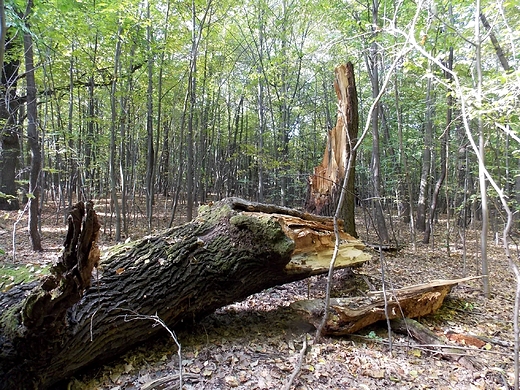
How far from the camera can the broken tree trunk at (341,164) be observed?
5520 millimetres

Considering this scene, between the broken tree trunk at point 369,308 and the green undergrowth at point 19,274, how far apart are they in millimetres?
2990

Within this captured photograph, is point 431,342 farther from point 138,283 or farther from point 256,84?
point 256,84

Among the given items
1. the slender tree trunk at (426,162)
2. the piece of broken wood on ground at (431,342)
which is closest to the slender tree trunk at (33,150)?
the piece of broken wood on ground at (431,342)

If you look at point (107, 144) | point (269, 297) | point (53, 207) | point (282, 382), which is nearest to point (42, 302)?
point (282, 382)

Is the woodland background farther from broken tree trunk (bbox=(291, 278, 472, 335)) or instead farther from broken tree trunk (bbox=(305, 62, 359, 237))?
broken tree trunk (bbox=(291, 278, 472, 335))

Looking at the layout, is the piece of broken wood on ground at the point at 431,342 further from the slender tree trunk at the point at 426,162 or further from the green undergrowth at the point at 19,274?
the slender tree trunk at the point at 426,162

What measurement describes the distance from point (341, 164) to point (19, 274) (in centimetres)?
513

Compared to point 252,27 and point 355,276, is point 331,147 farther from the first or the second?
point 252,27

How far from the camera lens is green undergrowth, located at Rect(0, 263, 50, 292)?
Result: 3.04 m

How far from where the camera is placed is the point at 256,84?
11.8m

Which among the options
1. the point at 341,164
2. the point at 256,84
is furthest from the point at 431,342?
the point at 256,84

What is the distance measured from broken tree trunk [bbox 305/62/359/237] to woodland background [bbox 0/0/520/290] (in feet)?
1.54

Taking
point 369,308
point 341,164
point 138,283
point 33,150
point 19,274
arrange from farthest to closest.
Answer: point 33,150 < point 341,164 < point 369,308 < point 19,274 < point 138,283

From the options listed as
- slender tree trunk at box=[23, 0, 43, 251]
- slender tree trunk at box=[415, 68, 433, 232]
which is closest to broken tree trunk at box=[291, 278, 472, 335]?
slender tree trunk at box=[23, 0, 43, 251]
